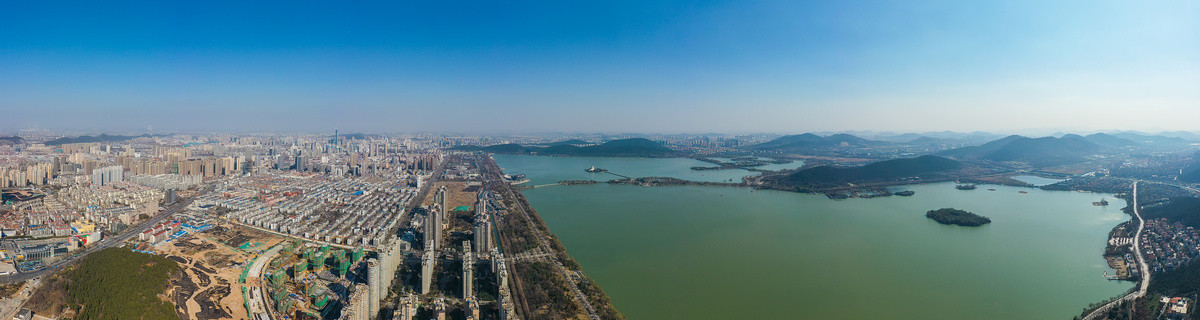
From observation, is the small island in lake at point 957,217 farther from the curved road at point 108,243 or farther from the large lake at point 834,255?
the curved road at point 108,243

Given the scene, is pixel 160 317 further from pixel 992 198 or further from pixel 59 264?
pixel 992 198

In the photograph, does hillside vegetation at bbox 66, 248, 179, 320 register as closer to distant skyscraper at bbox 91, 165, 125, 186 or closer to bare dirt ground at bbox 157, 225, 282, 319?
bare dirt ground at bbox 157, 225, 282, 319

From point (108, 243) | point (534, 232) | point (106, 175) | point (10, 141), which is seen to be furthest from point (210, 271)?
point (10, 141)

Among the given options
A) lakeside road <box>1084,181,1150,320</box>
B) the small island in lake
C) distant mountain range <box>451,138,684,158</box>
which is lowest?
lakeside road <box>1084,181,1150,320</box>

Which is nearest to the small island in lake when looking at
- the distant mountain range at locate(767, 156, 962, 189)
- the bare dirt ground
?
the distant mountain range at locate(767, 156, 962, 189)

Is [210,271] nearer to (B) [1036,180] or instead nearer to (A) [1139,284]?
(A) [1139,284]

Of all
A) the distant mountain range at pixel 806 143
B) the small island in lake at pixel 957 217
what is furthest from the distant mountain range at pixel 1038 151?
the small island in lake at pixel 957 217

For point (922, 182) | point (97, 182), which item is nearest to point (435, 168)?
point (97, 182)
